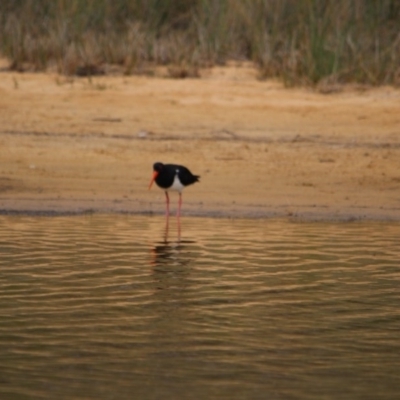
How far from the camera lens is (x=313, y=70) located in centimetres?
1677

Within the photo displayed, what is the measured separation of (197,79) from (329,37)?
1.82 meters

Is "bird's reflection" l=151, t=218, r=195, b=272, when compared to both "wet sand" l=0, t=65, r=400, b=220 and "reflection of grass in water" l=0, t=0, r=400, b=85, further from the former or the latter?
"reflection of grass in water" l=0, t=0, r=400, b=85

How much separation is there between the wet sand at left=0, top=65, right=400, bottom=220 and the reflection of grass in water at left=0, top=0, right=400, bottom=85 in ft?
1.12

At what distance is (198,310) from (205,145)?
21.7 ft

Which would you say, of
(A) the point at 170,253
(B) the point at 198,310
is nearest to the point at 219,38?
(A) the point at 170,253

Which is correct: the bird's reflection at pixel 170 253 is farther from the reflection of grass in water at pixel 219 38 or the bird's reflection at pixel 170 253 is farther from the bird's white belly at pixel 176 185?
the reflection of grass in water at pixel 219 38

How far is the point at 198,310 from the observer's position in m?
8.30

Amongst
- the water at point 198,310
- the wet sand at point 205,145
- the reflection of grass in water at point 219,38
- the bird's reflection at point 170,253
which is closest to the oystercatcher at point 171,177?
the wet sand at point 205,145

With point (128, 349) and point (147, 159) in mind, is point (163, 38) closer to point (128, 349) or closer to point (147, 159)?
point (147, 159)

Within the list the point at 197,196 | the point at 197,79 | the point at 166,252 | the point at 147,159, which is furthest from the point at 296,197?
the point at 197,79

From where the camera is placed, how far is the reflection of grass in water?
16.9 m

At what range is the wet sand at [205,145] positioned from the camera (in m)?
13.0

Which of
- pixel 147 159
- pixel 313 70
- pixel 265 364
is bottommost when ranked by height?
pixel 265 364

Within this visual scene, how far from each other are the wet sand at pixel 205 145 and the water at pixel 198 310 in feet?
3.11
